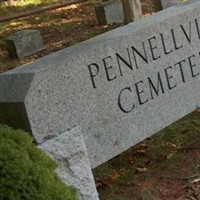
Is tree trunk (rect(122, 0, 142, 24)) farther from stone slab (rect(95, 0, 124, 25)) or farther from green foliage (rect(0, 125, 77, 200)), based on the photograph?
green foliage (rect(0, 125, 77, 200))

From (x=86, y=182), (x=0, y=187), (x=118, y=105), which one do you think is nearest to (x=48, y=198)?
(x=0, y=187)

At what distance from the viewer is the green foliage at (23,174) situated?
8.38ft

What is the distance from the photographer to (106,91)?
154 inches

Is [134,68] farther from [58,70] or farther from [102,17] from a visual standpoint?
[102,17]

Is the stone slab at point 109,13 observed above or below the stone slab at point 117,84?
below

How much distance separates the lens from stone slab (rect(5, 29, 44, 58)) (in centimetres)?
844

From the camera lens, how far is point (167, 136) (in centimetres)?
508

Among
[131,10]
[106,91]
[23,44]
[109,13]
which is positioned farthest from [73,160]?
[109,13]

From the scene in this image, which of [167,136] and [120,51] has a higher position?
[120,51]

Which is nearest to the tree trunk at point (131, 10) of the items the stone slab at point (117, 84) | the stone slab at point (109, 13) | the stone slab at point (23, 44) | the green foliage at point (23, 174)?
the stone slab at point (109, 13)

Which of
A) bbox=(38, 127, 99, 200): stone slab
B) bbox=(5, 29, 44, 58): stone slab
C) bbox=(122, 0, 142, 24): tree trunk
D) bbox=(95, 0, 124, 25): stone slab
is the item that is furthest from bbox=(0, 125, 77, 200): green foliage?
bbox=(95, 0, 124, 25): stone slab

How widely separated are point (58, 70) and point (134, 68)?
744 millimetres

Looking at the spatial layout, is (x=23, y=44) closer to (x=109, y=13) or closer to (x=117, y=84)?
(x=109, y=13)

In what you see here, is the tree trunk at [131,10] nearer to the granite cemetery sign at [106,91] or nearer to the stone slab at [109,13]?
the stone slab at [109,13]
